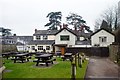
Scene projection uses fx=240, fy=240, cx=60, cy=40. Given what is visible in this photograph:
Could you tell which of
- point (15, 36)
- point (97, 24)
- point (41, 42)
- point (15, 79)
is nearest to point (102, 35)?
point (41, 42)

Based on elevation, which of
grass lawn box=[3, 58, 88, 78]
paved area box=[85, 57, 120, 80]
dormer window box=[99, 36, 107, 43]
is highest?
dormer window box=[99, 36, 107, 43]

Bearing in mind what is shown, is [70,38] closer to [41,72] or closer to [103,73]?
[103,73]

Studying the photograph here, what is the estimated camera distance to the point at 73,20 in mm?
80312

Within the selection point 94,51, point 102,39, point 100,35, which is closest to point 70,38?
point 100,35

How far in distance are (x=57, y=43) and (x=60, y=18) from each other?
3263 centimetres

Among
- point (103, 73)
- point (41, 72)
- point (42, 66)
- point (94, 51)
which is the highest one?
point (94, 51)

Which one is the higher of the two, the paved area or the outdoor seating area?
the outdoor seating area

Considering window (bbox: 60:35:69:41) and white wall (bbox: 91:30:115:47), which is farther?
window (bbox: 60:35:69:41)

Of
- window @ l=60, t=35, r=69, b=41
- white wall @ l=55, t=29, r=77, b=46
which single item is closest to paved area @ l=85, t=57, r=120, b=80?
white wall @ l=55, t=29, r=77, b=46

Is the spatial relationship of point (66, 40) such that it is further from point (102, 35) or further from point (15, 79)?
point (15, 79)

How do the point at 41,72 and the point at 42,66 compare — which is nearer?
the point at 41,72

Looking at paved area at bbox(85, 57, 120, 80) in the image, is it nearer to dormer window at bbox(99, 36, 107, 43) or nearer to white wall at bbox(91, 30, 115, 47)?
white wall at bbox(91, 30, 115, 47)

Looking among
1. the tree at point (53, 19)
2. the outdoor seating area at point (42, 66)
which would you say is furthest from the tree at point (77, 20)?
the outdoor seating area at point (42, 66)

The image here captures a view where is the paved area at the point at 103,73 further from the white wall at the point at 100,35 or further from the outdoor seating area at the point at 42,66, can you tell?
the white wall at the point at 100,35
